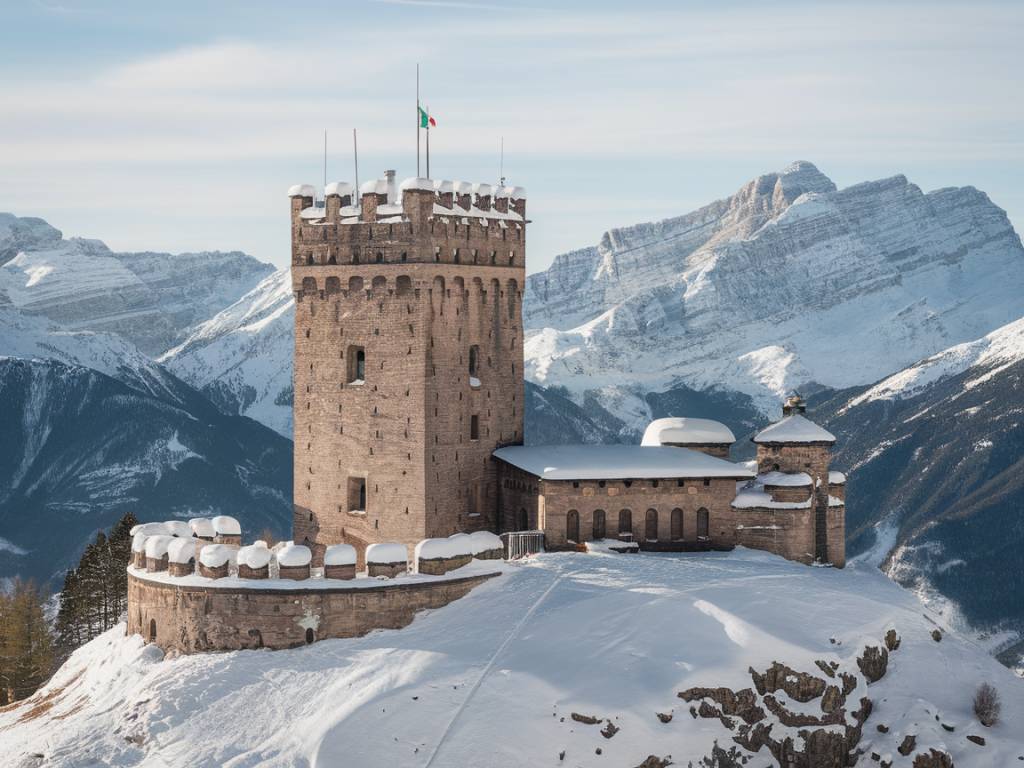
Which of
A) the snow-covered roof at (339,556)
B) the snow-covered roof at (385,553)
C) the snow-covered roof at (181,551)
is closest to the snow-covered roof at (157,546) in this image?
the snow-covered roof at (181,551)

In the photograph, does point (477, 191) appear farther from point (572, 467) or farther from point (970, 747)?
point (970, 747)

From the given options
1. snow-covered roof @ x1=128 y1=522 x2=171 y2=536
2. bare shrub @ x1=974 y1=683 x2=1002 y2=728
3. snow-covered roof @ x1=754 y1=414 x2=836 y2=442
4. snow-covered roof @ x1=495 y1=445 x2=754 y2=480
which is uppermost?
snow-covered roof @ x1=754 y1=414 x2=836 y2=442

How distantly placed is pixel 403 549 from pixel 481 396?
14097mm

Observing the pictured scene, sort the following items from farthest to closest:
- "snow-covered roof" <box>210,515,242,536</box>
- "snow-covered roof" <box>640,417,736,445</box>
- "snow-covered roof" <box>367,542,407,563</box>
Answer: "snow-covered roof" <box>640,417,736,445</box> → "snow-covered roof" <box>210,515,242,536</box> → "snow-covered roof" <box>367,542,407,563</box>

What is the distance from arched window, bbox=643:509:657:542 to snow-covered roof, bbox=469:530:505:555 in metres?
9.20

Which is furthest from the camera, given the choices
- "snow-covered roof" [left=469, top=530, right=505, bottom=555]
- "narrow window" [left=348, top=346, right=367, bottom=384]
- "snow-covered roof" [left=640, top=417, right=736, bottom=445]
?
"snow-covered roof" [left=640, top=417, right=736, bottom=445]

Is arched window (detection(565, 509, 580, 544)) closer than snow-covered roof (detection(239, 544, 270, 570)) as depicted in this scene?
No

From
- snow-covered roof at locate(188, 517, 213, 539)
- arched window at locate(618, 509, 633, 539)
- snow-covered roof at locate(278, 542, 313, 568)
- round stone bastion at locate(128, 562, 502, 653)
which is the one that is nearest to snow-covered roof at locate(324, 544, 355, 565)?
round stone bastion at locate(128, 562, 502, 653)

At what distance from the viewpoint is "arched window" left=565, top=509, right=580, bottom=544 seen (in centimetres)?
7962

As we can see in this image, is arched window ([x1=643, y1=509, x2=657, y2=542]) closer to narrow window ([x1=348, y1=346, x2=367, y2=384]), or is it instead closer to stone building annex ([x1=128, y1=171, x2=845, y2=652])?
stone building annex ([x1=128, y1=171, x2=845, y2=652])

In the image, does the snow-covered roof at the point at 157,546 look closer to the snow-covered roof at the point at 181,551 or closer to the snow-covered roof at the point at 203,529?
the snow-covered roof at the point at 181,551

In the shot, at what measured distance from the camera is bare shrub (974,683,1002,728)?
62.1 metres

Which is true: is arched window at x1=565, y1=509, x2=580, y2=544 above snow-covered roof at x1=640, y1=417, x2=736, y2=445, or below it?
below

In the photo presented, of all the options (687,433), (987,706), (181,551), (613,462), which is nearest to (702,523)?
(613,462)
